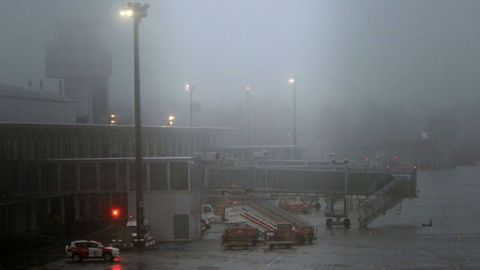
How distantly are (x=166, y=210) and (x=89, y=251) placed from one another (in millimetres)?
6100

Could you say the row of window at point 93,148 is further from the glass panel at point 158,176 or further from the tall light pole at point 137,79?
the tall light pole at point 137,79

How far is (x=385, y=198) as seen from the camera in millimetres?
35594

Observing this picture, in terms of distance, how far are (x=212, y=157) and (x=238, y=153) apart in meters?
21.8

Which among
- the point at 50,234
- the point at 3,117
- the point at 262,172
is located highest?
the point at 3,117

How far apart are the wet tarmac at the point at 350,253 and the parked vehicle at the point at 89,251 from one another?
0.88 feet

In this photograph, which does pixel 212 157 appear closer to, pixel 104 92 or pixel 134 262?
pixel 134 262

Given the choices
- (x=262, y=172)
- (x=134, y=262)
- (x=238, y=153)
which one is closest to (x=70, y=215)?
(x=262, y=172)

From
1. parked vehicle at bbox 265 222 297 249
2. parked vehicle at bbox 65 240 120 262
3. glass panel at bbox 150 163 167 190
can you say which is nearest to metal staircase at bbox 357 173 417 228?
parked vehicle at bbox 265 222 297 249

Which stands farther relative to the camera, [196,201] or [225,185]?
[225,185]

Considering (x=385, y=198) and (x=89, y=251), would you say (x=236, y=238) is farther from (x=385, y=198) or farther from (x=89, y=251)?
(x=385, y=198)

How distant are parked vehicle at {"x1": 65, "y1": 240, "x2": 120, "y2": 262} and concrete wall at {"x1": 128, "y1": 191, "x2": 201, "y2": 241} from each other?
5.62 m

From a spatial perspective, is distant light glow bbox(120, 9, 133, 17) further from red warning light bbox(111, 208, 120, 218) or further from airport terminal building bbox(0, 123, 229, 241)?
red warning light bbox(111, 208, 120, 218)

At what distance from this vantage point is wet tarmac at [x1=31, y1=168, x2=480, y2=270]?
2233 centimetres

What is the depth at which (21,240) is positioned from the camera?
3102cm
